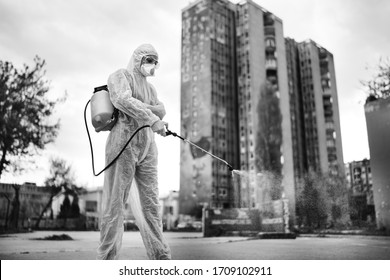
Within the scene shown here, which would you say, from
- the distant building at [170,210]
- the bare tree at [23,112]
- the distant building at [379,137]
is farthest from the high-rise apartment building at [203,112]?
the bare tree at [23,112]

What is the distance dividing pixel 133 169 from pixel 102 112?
0.34m

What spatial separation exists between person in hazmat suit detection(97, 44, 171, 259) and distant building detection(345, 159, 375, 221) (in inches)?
192

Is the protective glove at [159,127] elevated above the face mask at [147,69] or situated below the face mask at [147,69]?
below

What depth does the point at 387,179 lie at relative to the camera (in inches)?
188

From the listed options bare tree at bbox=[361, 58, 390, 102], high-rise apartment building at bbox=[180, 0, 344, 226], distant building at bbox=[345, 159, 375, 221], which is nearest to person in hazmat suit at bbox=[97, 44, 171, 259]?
bare tree at bbox=[361, 58, 390, 102]

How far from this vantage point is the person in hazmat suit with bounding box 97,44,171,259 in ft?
5.91

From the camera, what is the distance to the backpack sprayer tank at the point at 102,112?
1850 millimetres

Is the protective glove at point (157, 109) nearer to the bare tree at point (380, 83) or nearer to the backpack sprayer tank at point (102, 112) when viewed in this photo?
the backpack sprayer tank at point (102, 112)

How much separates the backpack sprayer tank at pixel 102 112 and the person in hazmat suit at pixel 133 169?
0.03m

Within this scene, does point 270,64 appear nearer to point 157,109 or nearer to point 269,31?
point 269,31

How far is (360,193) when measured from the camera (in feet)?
24.4
